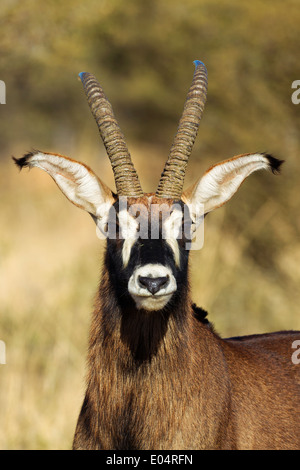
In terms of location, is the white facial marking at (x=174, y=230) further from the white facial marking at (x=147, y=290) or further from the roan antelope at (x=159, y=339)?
the white facial marking at (x=147, y=290)

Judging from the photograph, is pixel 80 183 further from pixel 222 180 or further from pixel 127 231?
pixel 222 180

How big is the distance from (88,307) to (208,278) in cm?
230

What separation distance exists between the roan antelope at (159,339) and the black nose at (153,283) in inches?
12.7

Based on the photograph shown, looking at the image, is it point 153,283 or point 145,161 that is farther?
point 145,161

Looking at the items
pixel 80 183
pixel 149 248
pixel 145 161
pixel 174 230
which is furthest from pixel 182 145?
pixel 145 161

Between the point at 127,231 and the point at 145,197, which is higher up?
the point at 145,197

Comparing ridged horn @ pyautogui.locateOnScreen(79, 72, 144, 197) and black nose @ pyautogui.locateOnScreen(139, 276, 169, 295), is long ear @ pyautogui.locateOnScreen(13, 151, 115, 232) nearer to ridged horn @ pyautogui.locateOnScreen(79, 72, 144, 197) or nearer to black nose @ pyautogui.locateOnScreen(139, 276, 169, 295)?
ridged horn @ pyautogui.locateOnScreen(79, 72, 144, 197)

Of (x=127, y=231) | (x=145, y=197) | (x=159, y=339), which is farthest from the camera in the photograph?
(x=145, y=197)

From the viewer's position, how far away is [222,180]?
6.62 meters

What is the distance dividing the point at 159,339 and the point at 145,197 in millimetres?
1160

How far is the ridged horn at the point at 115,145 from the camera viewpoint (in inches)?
254

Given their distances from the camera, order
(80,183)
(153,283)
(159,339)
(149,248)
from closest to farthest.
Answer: (153,283) → (149,248) → (159,339) → (80,183)

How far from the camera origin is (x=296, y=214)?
17.2 metres
